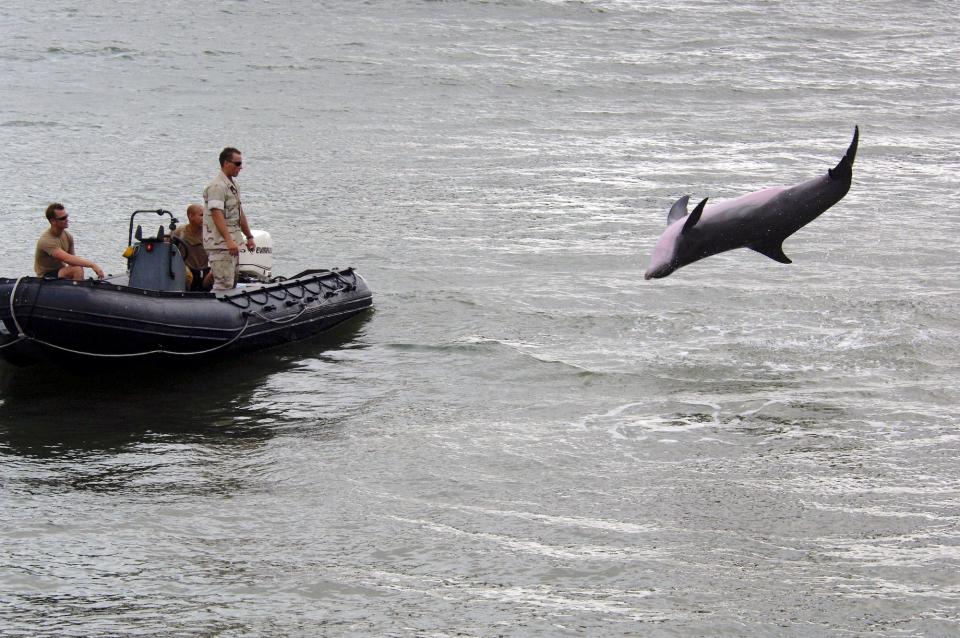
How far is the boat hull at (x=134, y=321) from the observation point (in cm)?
1261

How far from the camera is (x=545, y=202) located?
22797mm

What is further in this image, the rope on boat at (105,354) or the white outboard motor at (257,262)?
the white outboard motor at (257,262)

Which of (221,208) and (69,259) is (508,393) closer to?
(221,208)

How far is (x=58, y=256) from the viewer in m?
13.1

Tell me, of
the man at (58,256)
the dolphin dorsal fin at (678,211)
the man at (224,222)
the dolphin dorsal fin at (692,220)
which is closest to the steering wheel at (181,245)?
the man at (224,222)

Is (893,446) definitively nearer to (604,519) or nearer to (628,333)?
(604,519)

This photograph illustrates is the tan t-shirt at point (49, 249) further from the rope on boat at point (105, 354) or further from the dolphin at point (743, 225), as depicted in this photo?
the dolphin at point (743, 225)

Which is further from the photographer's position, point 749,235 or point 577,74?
point 577,74

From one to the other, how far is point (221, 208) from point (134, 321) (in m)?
1.53

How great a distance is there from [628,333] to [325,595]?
25.7ft

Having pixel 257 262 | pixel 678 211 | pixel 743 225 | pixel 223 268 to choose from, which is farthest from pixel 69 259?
pixel 743 225

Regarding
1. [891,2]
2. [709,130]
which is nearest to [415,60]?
[709,130]

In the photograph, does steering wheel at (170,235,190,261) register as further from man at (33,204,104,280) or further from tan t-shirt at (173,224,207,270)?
man at (33,204,104,280)

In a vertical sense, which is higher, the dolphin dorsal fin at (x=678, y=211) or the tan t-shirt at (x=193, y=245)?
the dolphin dorsal fin at (x=678, y=211)
